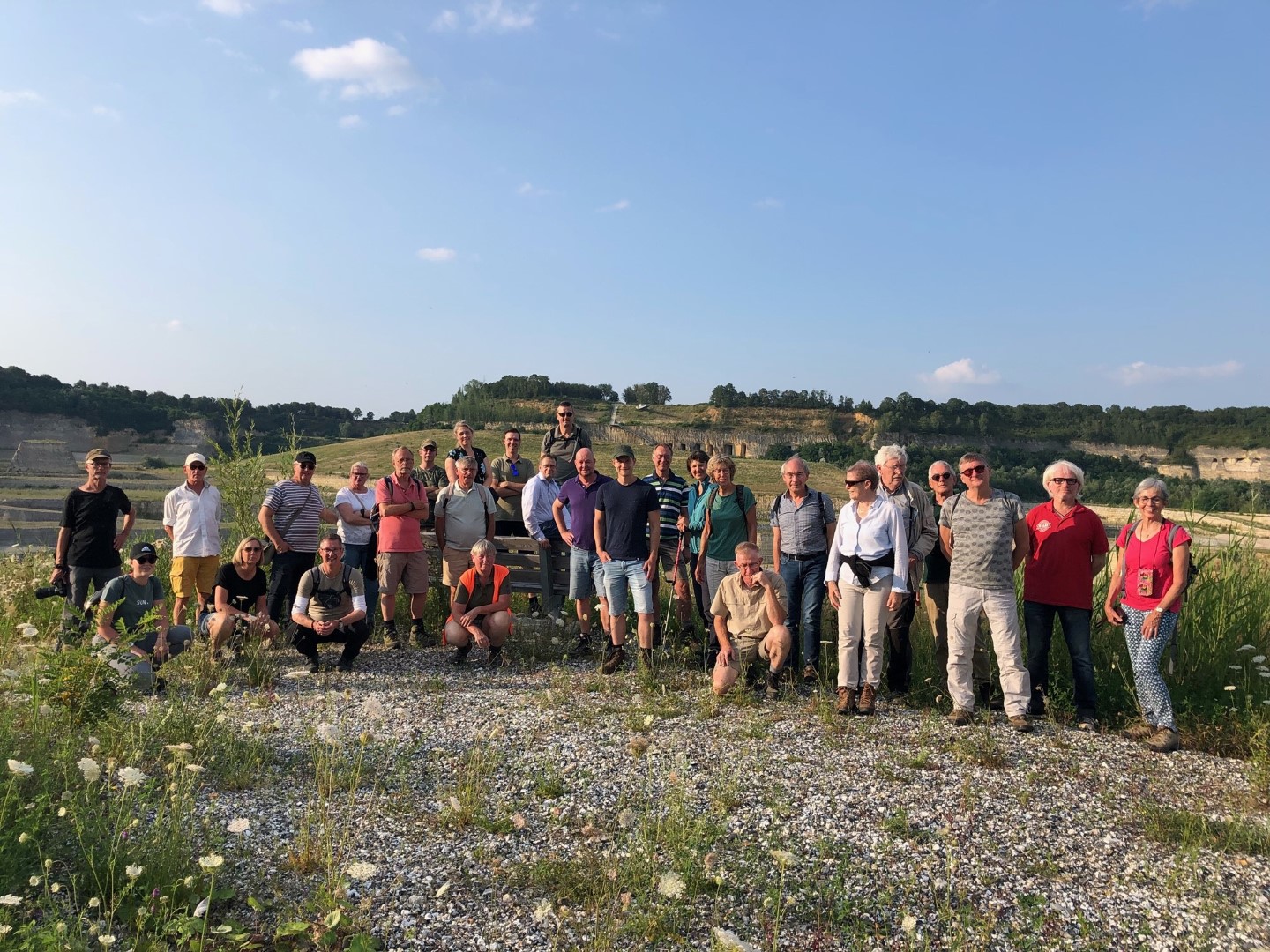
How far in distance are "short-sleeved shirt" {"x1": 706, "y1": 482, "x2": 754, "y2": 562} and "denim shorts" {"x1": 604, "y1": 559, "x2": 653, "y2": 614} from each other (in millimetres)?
646

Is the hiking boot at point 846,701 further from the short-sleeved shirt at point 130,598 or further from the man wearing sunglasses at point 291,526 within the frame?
the short-sleeved shirt at point 130,598

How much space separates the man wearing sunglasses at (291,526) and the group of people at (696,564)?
0.02 metres

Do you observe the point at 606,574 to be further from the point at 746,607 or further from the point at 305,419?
the point at 305,419

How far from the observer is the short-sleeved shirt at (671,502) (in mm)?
7734

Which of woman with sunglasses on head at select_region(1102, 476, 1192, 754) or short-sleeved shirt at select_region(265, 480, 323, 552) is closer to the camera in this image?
woman with sunglasses on head at select_region(1102, 476, 1192, 754)

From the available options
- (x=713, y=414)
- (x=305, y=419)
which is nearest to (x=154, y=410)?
(x=305, y=419)

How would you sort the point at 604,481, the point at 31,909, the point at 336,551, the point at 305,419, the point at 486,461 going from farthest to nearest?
the point at 305,419 < the point at 486,461 < the point at 604,481 < the point at 336,551 < the point at 31,909

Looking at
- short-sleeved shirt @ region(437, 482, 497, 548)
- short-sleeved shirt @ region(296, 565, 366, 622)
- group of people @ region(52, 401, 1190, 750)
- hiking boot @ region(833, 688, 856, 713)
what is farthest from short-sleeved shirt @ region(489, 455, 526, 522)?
hiking boot @ region(833, 688, 856, 713)

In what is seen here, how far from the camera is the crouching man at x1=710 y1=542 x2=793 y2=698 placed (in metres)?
6.27

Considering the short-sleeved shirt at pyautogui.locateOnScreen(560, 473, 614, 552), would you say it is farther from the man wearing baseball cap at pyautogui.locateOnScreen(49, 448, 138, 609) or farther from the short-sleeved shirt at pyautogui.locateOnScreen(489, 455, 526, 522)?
the man wearing baseball cap at pyautogui.locateOnScreen(49, 448, 138, 609)

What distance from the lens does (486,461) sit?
9320 mm

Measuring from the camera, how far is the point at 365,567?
323 inches

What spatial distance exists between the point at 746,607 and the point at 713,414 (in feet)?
313

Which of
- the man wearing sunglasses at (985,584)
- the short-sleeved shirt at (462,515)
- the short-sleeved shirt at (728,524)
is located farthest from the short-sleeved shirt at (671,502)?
the man wearing sunglasses at (985,584)
